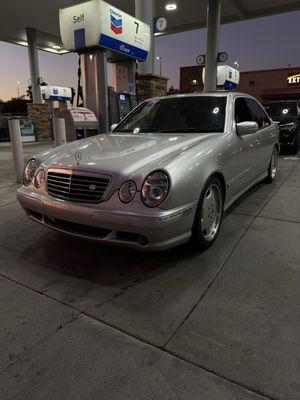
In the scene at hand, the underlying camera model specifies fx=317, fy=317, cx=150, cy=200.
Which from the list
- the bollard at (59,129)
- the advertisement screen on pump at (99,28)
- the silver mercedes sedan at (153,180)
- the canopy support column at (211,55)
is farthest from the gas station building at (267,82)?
the silver mercedes sedan at (153,180)

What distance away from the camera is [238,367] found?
5.15ft

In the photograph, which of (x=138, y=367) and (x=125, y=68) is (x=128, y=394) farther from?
(x=125, y=68)

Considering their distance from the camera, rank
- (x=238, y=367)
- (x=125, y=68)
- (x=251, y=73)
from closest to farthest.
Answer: (x=238, y=367) < (x=125, y=68) < (x=251, y=73)

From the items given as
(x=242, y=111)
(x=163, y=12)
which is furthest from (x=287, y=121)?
(x=163, y=12)

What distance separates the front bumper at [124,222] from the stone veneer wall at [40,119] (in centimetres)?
1581

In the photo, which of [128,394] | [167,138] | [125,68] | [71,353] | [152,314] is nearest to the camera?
[128,394]

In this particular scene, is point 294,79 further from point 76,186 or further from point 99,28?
point 76,186

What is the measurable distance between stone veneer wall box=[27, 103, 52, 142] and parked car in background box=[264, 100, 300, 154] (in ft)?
39.6

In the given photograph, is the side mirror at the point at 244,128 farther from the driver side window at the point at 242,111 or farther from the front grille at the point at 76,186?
the front grille at the point at 76,186

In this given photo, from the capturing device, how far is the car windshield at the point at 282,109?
30.1 ft

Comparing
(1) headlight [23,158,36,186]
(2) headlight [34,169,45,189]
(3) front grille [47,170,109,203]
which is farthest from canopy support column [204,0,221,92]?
(3) front grille [47,170,109,203]

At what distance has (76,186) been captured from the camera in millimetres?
2449

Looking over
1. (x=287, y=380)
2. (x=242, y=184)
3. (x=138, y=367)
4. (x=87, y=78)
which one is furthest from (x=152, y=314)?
(x=87, y=78)

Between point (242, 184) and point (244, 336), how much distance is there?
7.01ft
